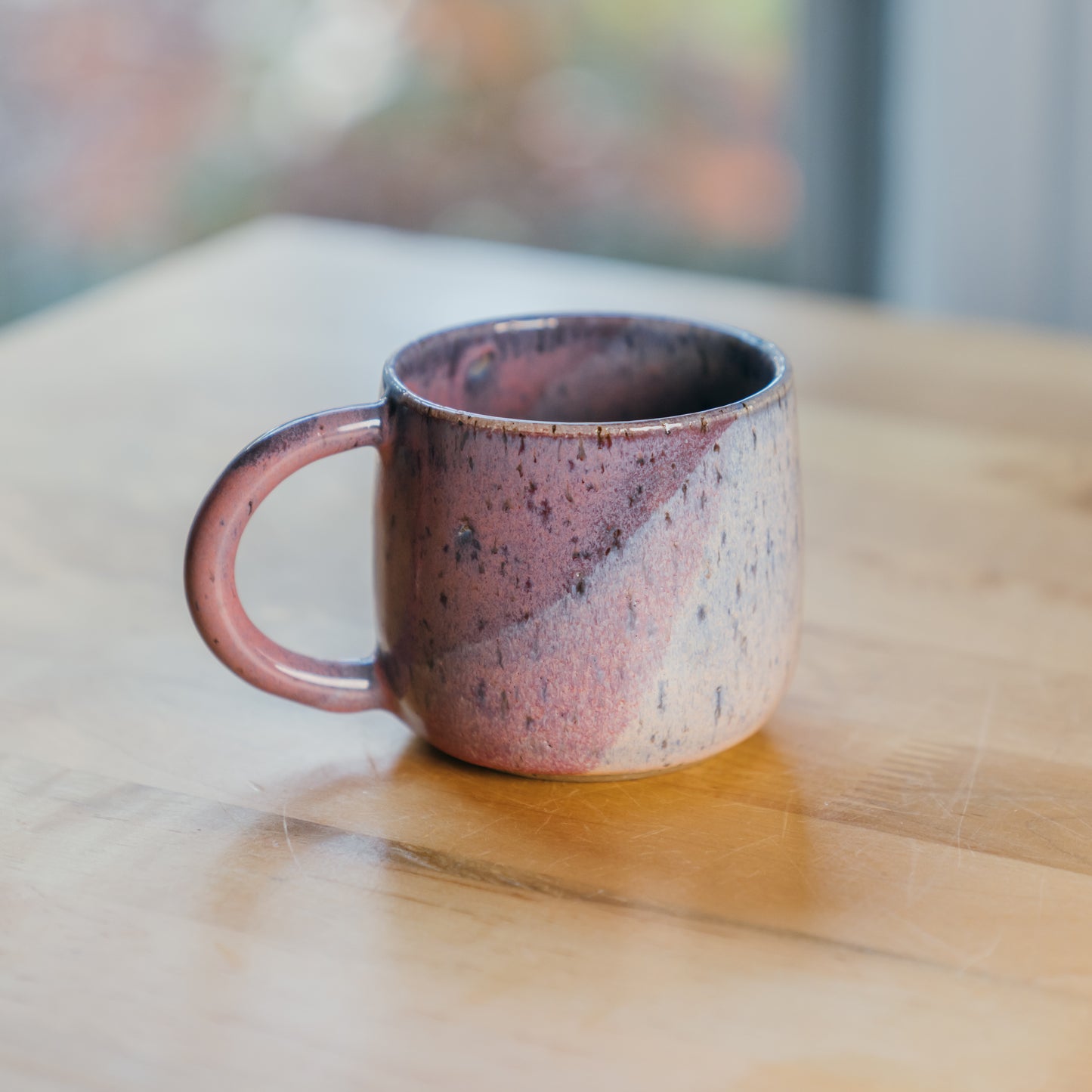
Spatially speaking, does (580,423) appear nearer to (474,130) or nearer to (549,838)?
(549,838)

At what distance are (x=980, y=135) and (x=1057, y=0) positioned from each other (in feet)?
0.54

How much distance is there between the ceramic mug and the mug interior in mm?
27

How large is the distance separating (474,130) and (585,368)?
78.4 inches

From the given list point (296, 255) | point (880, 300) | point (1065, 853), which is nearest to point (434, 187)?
point (880, 300)

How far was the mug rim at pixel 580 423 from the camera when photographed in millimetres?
409

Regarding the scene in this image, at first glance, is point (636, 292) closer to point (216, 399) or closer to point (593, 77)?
point (216, 399)

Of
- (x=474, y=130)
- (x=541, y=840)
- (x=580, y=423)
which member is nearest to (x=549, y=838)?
(x=541, y=840)

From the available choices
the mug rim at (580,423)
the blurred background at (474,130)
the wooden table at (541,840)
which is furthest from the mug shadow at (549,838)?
the blurred background at (474,130)

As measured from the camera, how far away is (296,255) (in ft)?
3.61

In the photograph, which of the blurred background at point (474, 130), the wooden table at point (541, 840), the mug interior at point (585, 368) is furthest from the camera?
the blurred background at point (474, 130)

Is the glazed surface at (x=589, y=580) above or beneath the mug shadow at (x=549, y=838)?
above

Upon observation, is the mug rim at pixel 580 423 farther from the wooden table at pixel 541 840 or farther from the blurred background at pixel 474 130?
the blurred background at pixel 474 130

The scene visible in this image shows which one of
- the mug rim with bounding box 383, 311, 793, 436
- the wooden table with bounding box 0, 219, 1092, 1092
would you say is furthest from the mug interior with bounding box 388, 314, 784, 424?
the wooden table with bounding box 0, 219, 1092, 1092

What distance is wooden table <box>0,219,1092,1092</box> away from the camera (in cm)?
36
